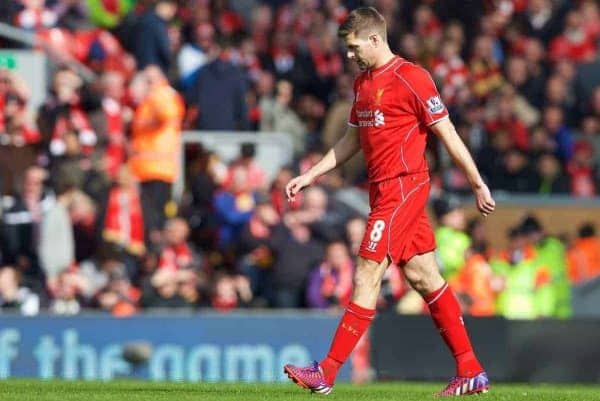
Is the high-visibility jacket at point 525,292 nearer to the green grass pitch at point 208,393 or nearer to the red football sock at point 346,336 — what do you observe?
the green grass pitch at point 208,393

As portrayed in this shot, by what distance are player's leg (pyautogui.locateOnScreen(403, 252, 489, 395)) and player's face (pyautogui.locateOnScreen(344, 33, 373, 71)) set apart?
1166mm

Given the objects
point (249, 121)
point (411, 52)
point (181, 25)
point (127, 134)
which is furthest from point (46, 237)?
point (411, 52)

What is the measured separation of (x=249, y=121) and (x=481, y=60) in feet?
13.8

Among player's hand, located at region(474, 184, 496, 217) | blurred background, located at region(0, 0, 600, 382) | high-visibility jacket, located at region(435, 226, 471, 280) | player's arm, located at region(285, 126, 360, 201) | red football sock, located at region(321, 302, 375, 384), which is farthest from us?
high-visibility jacket, located at region(435, 226, 471, 280)

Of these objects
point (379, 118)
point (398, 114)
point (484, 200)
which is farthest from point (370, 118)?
point (484, 200)

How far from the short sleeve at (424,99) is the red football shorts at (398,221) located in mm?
347

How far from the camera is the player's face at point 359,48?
32.9 feet

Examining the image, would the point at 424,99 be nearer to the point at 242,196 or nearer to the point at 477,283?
the point at 477,283

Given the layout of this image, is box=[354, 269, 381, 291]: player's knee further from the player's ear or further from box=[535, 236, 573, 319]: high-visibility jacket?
box=[535, 236, 573, 319]: high-visibility jacket

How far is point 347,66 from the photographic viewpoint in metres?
22.2

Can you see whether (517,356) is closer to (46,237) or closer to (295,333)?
(295,333)

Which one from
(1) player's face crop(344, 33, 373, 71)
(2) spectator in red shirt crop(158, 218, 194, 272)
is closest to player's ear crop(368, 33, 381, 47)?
(1) player's face crop(344, 33, 373, 71)

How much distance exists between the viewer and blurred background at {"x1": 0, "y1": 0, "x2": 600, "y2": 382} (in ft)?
53.0

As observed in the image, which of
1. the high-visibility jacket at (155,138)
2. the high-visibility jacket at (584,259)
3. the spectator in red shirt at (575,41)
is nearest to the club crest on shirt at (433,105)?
the high-visibility jacket at (155,138)
